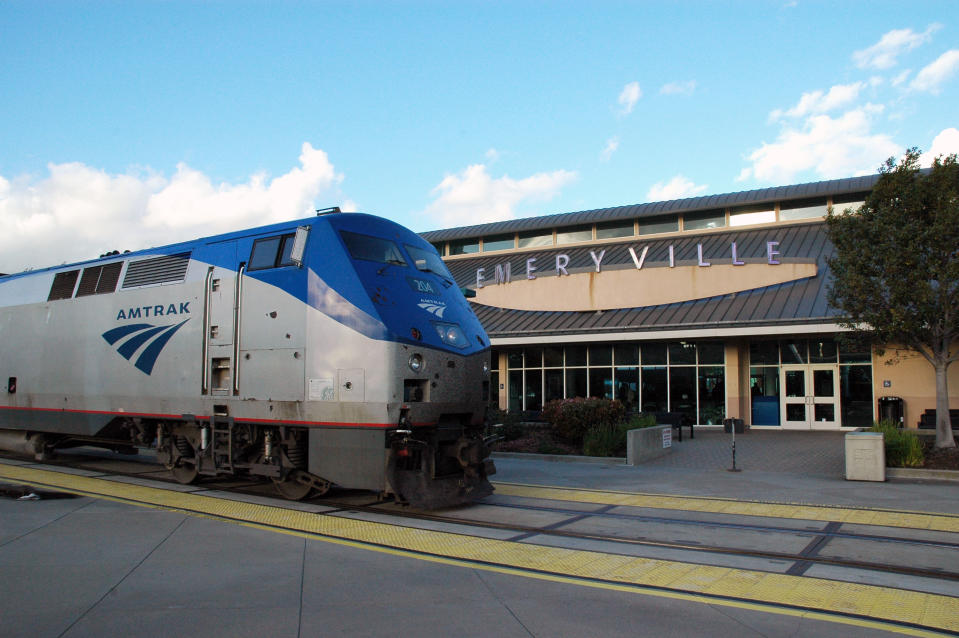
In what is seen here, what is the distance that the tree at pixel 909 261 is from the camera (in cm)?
1394

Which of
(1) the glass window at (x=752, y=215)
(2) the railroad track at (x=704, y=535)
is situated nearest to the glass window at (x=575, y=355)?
(1) the glass window at (x=752, y=215)

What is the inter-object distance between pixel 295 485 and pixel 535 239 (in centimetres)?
2519

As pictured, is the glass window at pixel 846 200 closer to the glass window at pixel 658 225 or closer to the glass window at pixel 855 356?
the glass window at pixel 658 225

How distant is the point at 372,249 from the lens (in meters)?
9.79

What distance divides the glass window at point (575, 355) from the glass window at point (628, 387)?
58.2 inches

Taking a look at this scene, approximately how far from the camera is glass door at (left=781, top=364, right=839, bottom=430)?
22641 mm

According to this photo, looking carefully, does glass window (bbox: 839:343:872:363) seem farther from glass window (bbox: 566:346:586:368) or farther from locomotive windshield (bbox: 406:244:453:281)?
locomotive windshield (bbox: 406:244:453:281)

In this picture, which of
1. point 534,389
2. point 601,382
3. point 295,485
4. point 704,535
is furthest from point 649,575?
point 534,389

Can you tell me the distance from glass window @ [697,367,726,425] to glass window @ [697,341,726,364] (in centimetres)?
30

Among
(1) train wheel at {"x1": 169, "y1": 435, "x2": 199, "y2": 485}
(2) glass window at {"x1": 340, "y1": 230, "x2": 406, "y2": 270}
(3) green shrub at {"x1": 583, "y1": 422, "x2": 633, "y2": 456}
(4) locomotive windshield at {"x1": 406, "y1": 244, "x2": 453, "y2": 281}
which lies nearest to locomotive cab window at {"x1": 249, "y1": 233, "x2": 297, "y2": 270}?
(2) glass window at {"x1": 340, "y1": 230, "x2": 406, "y2": 270}

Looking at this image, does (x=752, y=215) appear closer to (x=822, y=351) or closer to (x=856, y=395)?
(x=822, y=351)

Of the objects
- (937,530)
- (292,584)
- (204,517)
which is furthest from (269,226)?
(937,530)

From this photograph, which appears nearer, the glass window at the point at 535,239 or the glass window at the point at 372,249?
the glass window at the point at 372,249

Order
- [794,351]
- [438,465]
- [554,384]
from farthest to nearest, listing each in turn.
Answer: [554,384] < [794,351] < [438,465]
